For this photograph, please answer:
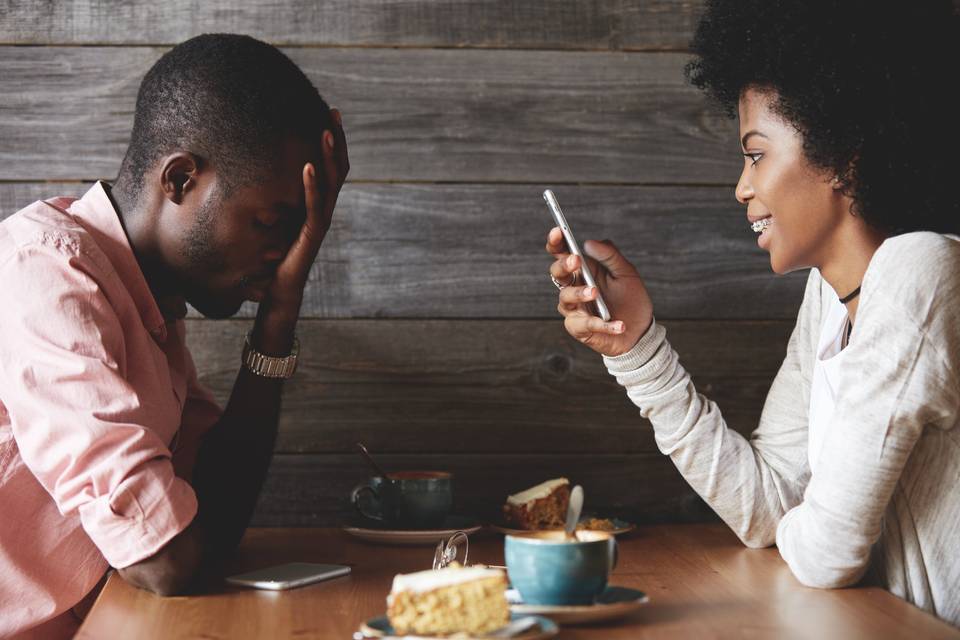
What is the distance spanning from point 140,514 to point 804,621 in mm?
638

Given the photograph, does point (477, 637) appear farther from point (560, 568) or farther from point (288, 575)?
point (288, 575)

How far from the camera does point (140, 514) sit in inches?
39.0

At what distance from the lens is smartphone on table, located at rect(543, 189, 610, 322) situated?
1.21 m

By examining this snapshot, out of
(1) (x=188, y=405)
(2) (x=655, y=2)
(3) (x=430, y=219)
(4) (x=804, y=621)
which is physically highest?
(2) (x=655, y=2)

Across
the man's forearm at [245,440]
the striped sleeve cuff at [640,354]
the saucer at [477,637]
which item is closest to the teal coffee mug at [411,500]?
the man's forearm at [245,440]

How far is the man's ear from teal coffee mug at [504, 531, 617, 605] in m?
0.60

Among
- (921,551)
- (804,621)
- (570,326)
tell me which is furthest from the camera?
(570,326)

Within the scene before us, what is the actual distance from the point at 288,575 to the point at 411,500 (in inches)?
10.8

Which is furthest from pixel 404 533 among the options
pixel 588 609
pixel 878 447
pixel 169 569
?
pixel 878 447

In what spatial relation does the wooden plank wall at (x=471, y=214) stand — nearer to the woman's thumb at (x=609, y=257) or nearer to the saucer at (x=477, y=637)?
the woman's thumb at (x=609, y=257)

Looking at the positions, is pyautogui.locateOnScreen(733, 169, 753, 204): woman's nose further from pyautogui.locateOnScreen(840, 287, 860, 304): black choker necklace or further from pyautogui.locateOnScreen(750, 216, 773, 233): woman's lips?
pyautogui.locateOnScreen(840, 287, 860, 304): black choker necklace

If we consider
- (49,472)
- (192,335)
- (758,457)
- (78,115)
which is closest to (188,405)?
(192,335)

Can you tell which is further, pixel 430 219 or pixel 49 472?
pixel 430 219

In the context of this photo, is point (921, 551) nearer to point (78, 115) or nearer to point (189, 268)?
point (189, 268)
